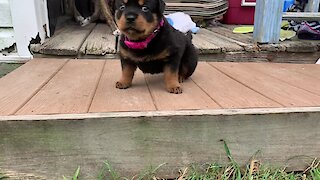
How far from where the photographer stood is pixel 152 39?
1500 millimetres

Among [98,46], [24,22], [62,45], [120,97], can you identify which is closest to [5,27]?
[24,22]

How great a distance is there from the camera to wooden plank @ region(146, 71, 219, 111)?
1.37 metres

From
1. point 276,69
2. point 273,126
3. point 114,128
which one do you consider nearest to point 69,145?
point 114,128

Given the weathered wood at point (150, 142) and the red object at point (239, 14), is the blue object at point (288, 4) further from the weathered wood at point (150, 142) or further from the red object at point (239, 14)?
the weathered wood at point (150, 142)

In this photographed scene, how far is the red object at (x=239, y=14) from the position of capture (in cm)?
395

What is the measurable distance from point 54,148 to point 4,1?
1.64 meters

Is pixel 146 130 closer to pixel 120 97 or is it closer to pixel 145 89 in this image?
pixel 120 97

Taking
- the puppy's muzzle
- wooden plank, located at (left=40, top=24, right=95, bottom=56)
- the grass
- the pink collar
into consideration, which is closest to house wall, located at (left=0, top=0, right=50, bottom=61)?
wooden plank, located at (left=40, top=24, right=95, bottom=56)

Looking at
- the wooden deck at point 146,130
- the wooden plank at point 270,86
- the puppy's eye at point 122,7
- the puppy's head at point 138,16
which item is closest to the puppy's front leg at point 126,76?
the wooden deck at point 146,130

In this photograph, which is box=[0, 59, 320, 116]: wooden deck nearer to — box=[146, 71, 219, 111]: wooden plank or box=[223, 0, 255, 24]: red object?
box=[146, 71, 219, 111]: wooden plank

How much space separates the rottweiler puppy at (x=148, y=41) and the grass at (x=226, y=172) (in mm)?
423

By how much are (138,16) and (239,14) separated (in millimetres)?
2937

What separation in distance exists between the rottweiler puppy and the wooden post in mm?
972

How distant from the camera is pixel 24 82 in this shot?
1.73 m
